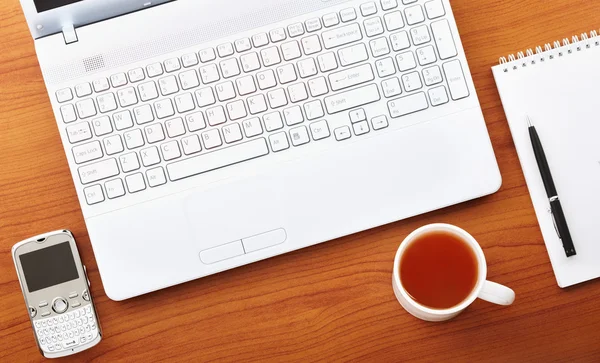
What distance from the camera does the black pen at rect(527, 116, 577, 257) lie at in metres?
0.76

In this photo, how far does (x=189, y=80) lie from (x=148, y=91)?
0.17 feet

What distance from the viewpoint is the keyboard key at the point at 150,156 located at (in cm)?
74

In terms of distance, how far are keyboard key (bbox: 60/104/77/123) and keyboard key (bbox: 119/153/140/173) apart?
0.25ft

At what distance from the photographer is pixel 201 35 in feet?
2.47

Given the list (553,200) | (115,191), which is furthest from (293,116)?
(553,200)

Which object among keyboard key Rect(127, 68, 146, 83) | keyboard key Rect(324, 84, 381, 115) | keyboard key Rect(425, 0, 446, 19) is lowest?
keyboard key Rect(324, 84, 381, 115)

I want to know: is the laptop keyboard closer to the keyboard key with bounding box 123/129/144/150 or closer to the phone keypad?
the keyboard key with bounding box 123/129/144/150

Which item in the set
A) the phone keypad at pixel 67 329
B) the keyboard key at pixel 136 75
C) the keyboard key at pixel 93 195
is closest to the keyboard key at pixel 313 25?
the keyboard key at pixel 136 75

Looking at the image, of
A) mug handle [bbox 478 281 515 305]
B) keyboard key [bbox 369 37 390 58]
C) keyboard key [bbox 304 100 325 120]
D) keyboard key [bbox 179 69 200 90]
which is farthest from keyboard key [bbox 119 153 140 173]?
mug handle [bbox 478 281 515 305]

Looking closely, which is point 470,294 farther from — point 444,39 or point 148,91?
point 148,91

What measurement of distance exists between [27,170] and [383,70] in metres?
0.47

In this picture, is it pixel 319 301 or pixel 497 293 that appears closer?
pixel 497 293

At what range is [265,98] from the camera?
75cm

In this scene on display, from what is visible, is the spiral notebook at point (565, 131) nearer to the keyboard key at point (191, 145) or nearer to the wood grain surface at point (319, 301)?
the wood grain surface at point (319, 301)
